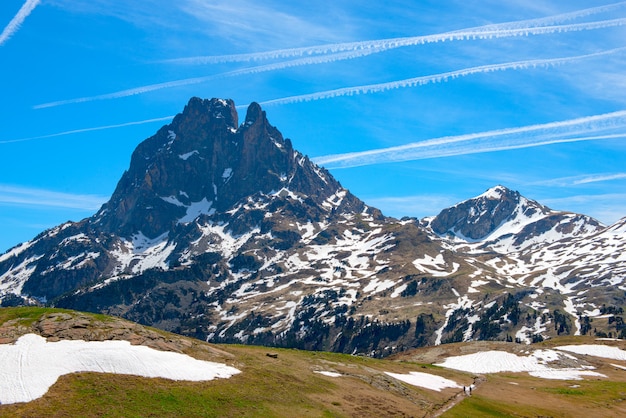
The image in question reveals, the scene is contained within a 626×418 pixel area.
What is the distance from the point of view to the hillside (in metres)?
49.8

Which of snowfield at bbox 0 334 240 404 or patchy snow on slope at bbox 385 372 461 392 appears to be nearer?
snowfield at bbox 0 334 240 404

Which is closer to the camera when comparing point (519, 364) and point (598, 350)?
point (519, 364)

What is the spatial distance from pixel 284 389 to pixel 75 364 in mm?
23187

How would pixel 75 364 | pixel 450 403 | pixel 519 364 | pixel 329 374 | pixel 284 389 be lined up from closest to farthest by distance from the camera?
pixel 75 364 < pixel 284 389 < pixel 450 403 < pixel 329 374 < pixel 519 364

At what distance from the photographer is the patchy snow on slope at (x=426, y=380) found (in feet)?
278

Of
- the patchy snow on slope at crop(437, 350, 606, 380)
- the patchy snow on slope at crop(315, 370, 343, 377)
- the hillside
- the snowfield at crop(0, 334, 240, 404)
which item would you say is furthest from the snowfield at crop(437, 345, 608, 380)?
the snowfield at crop(0, 334, 240, 404)

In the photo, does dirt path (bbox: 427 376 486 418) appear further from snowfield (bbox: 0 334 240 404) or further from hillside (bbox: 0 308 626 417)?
snowfield (bbox: 0 334 240 404)

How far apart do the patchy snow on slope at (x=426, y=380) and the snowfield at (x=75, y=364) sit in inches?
1313

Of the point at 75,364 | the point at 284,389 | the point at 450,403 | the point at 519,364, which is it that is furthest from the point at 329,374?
the point at 519,364

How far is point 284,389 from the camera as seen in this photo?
62.8 m

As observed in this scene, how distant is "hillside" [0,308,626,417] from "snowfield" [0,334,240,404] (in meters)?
1.13

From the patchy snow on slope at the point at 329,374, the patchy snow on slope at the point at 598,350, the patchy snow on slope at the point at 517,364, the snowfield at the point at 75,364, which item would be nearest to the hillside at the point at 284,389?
the patchy snow on slope at the point at 329,374

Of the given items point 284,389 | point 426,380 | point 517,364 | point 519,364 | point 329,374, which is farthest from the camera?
point 517,364

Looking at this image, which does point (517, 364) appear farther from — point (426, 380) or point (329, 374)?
point (329, 374)
